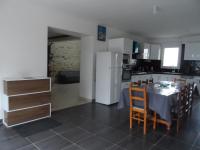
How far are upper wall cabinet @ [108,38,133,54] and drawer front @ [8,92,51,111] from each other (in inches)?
108

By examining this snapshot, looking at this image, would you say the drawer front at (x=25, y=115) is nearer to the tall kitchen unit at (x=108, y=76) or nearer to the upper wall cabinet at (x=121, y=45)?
the tall kitchen unit at (x=108, y=76)

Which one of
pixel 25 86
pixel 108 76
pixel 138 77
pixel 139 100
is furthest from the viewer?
pixel 138 77

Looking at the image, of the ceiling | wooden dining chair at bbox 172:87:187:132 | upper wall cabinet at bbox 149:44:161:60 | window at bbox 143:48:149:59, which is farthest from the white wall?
upper wall cabinet at bbox 149:44:161:60

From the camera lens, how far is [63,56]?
8539 millimetres

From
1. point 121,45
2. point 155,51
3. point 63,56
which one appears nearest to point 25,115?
point 121,45

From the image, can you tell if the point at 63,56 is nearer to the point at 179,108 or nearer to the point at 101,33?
the point at 101,33

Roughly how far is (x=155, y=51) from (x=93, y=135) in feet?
18.1

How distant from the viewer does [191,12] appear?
355 cm

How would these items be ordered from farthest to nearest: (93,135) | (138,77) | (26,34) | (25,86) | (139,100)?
(138,77)
(26,34)
(25,86)
(139,100)
(93,135)

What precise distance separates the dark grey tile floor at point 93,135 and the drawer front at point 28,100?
0.40 metres

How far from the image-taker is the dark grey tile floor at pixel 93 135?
2357 mm

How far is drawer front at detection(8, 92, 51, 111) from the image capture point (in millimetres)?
2861

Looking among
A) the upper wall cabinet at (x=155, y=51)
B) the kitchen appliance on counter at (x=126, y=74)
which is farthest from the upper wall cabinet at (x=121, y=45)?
the upper wall cabinet at (x=155, y=51)

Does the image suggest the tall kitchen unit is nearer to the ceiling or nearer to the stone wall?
the ceiling
